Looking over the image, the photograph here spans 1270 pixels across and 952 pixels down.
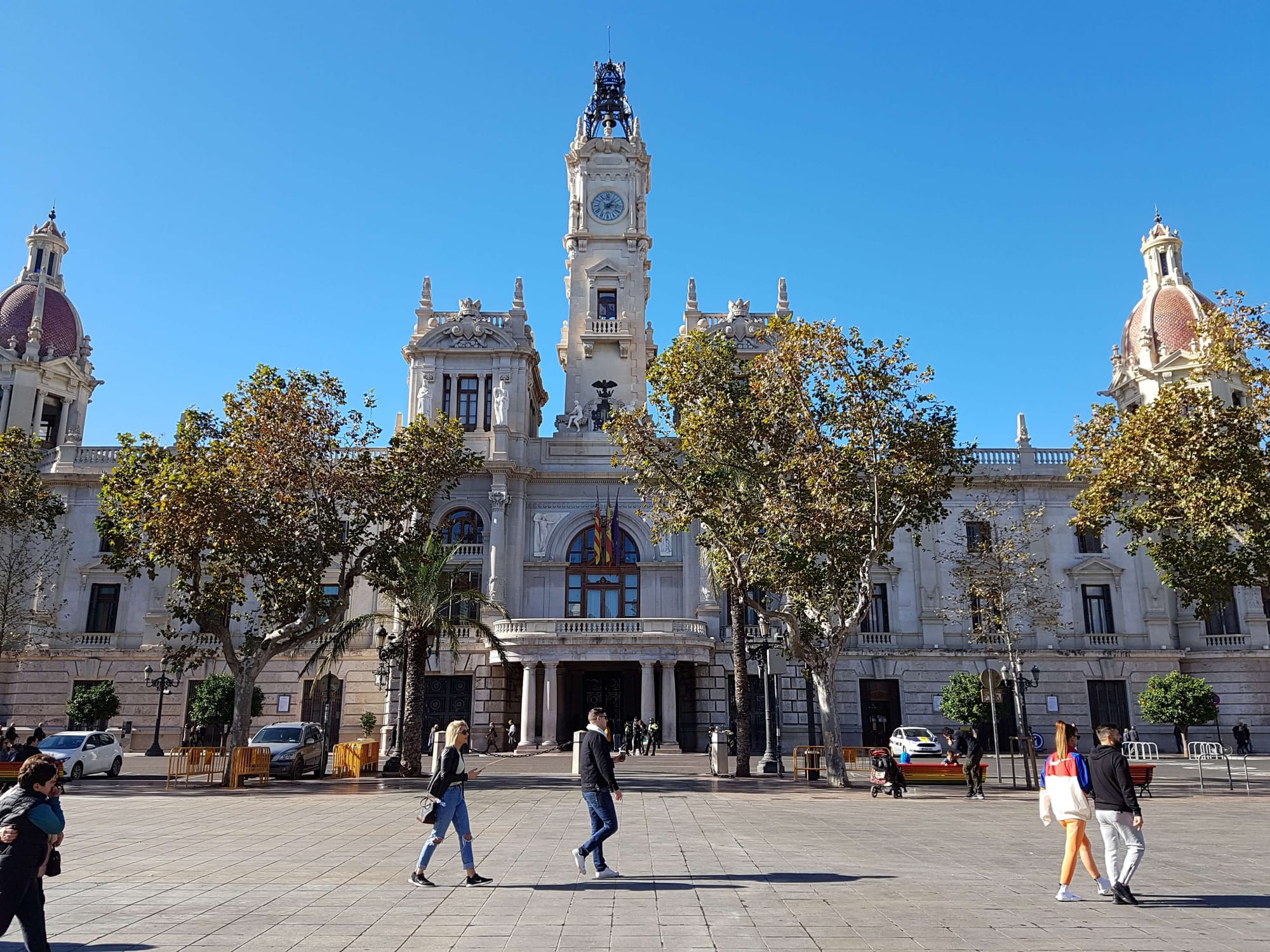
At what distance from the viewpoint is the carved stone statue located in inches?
1757

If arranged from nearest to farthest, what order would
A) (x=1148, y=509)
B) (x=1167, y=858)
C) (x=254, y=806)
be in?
(x=1167, y=858), (x=254, y=806), (x=1148, y=509)

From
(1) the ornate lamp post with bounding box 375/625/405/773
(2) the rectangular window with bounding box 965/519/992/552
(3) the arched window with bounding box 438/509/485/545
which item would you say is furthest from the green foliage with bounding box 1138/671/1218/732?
(1) the ornate lamp post with bounding box 375/625/405/773

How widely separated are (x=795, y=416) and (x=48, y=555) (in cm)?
3435

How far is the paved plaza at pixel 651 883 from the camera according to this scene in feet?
26.4

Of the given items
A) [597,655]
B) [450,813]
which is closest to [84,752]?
[597,655]

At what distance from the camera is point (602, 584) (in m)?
43.6

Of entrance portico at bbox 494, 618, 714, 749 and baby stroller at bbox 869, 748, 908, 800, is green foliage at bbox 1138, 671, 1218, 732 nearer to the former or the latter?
entrance portico at bbox 494, 618, 714, 749

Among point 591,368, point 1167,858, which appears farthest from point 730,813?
point 591,368

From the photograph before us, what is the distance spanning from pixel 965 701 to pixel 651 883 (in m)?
31.0

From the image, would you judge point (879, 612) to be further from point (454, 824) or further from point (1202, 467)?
point (454, 824)

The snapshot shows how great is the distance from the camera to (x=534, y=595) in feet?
142

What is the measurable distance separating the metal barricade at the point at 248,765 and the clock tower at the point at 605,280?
24.3 meters

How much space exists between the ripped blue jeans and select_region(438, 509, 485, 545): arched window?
110 ft

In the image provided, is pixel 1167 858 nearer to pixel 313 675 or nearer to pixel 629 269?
pixel 313 675
